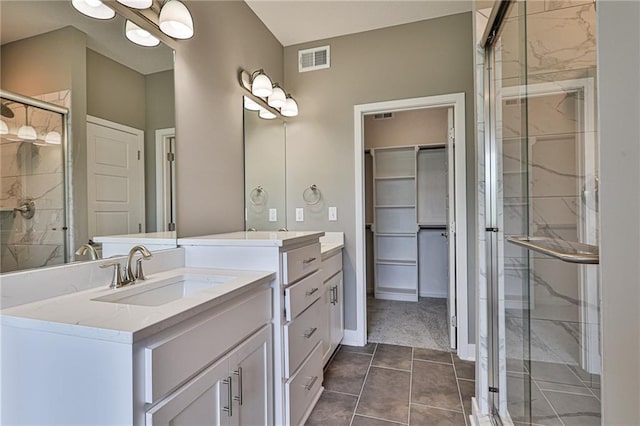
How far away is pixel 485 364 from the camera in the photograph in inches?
60.2

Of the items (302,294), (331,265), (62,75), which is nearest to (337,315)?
(331,265)

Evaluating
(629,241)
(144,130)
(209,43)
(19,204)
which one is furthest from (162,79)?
(629,241)

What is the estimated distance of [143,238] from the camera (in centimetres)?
141

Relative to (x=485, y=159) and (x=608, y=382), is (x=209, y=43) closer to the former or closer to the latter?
(x=485, y=159)

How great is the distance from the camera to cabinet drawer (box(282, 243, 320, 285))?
1.43m

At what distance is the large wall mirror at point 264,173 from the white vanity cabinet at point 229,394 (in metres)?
1.18

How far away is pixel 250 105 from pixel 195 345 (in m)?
1.92

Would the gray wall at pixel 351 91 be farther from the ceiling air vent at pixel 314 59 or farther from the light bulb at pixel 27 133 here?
the light bulb at pixel 27 133

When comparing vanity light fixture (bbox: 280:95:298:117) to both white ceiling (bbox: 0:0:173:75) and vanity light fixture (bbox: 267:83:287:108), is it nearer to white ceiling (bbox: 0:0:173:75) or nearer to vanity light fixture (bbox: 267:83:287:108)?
vanity light fixture (bbox: 267:83:287:108)

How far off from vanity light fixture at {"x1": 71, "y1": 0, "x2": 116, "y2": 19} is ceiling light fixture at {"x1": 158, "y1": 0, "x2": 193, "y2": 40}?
23 cm

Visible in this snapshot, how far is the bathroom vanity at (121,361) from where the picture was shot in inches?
28.6

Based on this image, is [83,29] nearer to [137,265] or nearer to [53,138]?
[53,138]

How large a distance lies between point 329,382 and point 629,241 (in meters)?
1.95

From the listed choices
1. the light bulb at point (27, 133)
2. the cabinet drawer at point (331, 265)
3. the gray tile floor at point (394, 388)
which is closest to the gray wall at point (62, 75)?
the light bulb at point (27, 133)
